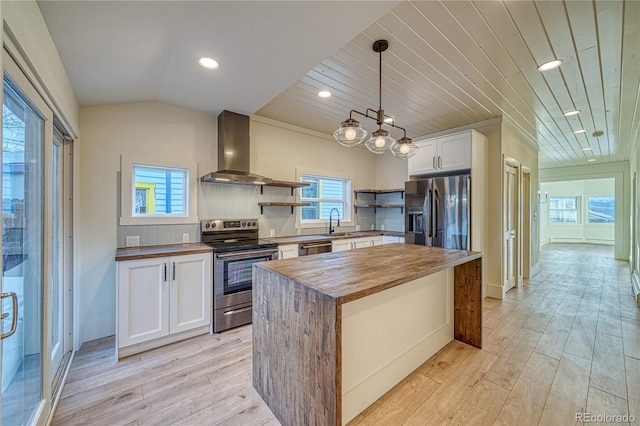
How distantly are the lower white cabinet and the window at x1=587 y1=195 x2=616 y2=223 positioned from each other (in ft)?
46.2

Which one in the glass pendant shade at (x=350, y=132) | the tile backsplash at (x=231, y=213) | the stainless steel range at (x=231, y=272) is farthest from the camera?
the tile backsplash at (x=231, y=213)

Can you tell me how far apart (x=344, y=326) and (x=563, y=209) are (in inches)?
546

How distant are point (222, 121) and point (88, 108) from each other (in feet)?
4.22

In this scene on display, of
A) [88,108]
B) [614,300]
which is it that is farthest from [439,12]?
[614,300]

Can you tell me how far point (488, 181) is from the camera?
13.0 feet

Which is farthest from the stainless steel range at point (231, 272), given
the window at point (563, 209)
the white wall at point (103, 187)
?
the window at point (563, 209)

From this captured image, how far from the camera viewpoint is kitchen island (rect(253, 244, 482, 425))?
4.53 feet

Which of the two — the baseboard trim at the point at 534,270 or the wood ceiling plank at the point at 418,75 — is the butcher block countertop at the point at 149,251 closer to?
the wood ceiling plank at the point at 418,75

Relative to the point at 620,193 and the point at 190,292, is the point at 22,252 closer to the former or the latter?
the point at 190,292

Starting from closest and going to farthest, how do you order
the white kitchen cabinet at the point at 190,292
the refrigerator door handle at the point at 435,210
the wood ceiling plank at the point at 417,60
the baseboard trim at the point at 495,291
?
1. the wood ceiling plank at the point at 417,60
2. the white kitchen cabinet at the point at 190,292
3. the refrigerator door handle at the point at 435,210
4. the baseboard trim at the point at 495,291

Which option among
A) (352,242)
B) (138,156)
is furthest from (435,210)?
(138,156)

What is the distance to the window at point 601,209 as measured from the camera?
33.1 feet

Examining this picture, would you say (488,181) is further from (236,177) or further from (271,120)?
(236,177)

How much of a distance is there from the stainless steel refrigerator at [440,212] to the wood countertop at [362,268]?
1168mm
